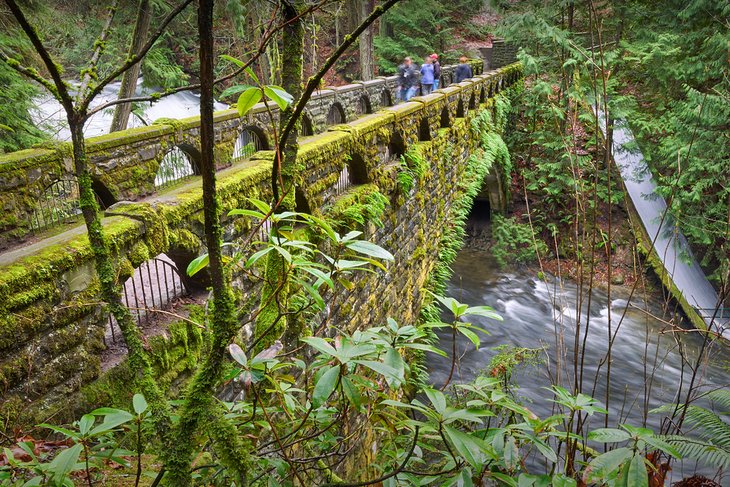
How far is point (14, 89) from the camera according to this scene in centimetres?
866

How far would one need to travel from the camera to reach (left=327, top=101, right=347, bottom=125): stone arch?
35.7 ft

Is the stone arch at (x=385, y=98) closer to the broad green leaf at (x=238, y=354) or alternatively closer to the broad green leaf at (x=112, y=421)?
the broad green leaf at (x=238, y=354)

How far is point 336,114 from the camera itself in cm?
1123

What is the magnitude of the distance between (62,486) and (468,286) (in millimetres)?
13726

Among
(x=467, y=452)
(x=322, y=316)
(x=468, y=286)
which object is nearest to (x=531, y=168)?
(x=468, y=286)

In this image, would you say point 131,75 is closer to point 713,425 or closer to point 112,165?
point 112,165

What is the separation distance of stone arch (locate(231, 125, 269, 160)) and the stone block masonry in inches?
7.8

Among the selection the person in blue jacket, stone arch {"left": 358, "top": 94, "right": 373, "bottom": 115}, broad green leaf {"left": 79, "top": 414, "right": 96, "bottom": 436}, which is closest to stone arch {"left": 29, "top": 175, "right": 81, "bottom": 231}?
broad green leaf {"left": 79, "top": 414, "right": 96, "bottom": 436}

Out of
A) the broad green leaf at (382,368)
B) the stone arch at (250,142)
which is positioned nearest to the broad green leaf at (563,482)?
the broad green leaf at (382,368)

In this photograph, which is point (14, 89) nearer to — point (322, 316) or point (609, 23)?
point (322, 316)

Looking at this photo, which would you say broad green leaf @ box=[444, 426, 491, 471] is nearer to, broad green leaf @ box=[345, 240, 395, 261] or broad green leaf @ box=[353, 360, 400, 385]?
broad green leaf @ box=[353, 360, 400, 385]

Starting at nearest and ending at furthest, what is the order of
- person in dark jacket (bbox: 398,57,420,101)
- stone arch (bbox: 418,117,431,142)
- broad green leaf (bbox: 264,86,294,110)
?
broad green leaf (bbox: 264,86,294,110)
stone arch (bbox: 418,117,431,142)
person in dark jacket (bbox: 398,57,420,101)

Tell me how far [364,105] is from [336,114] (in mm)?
1471

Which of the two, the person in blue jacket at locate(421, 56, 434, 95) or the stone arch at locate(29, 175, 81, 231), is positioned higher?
the person in blue jacket at locate(421, 56, 434, 95)
